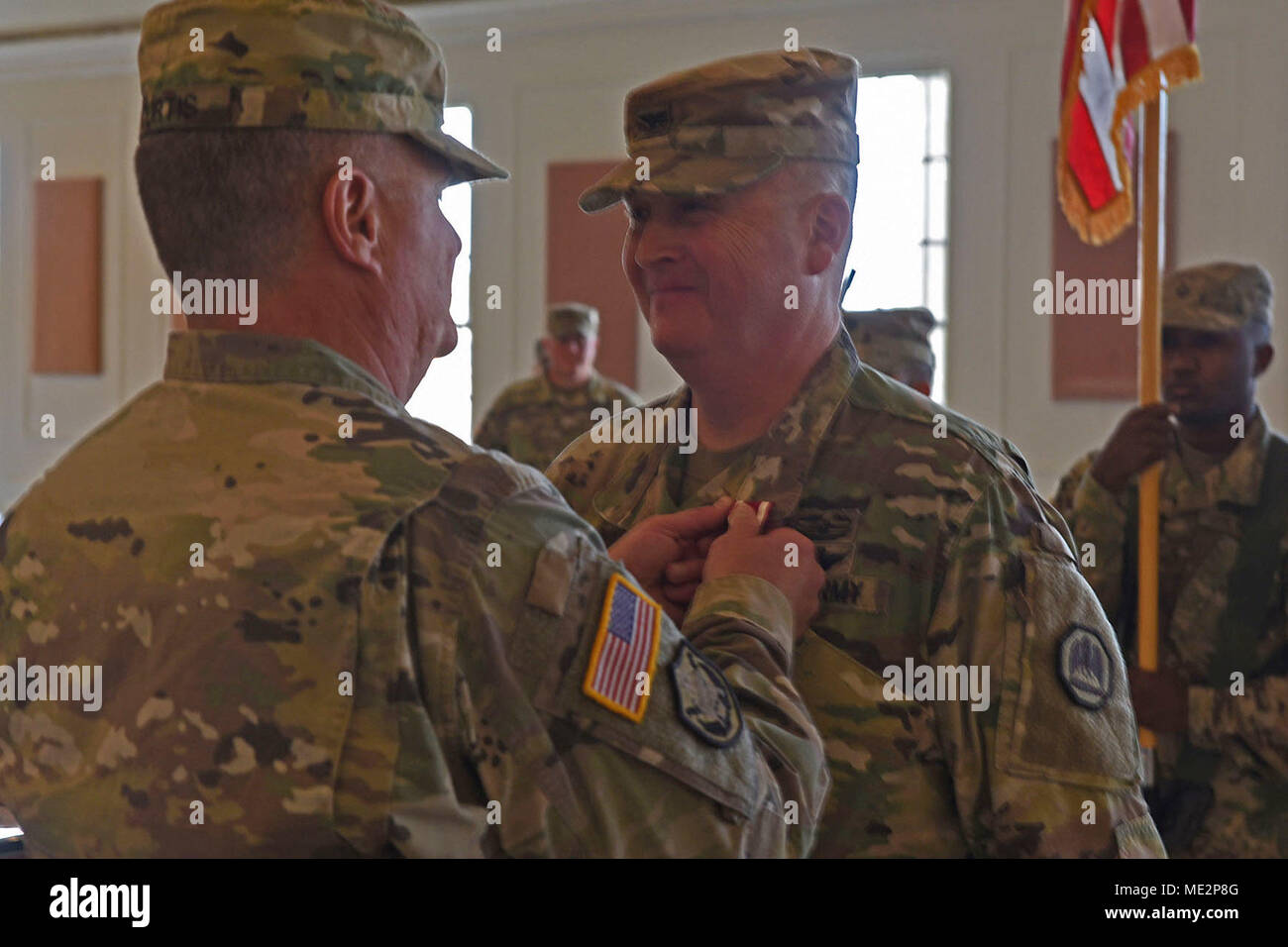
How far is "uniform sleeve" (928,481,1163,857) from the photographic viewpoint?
5.26 feet

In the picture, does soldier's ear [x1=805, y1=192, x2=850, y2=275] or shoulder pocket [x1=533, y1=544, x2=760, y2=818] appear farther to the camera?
soldier's ear [x1=805, y1=192, x2=850, y2=275]

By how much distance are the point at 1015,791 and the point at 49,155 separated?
12.2 m

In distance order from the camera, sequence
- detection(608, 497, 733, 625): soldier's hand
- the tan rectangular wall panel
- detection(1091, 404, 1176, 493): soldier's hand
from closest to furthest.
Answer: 1. detection(608, 497, 733, 625): soldier's hand
2. detection(1091, 404, 1176, 493): soldier's hand
3. the tan rectangular wall panel

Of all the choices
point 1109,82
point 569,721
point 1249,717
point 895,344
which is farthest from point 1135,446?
point 569,721

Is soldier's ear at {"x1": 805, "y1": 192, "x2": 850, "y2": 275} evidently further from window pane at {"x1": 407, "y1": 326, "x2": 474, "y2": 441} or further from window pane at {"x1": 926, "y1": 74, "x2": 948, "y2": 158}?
window pane at {"x1": 407, "y1": 326, "x2": 474, "y2": 441}

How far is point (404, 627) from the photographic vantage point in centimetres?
128

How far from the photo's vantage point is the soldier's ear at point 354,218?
1.42 metres

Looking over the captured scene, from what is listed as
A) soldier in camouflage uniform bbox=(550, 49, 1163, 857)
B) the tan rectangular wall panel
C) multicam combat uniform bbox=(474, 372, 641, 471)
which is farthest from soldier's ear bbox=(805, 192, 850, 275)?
the tan rectangular wall panel

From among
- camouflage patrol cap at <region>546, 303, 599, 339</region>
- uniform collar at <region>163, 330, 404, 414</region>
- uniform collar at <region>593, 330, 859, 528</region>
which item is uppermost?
camouflage patrol cap at <region>546, 303, 599, 339</region>

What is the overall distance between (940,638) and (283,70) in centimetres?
99

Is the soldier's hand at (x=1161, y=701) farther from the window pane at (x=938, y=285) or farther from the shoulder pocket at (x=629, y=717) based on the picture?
the window pane at (x=938, y=285)

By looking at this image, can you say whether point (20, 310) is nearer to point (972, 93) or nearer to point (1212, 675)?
point (972, 93)

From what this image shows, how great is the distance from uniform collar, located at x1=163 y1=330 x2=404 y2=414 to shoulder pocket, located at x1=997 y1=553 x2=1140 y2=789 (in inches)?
31.1
